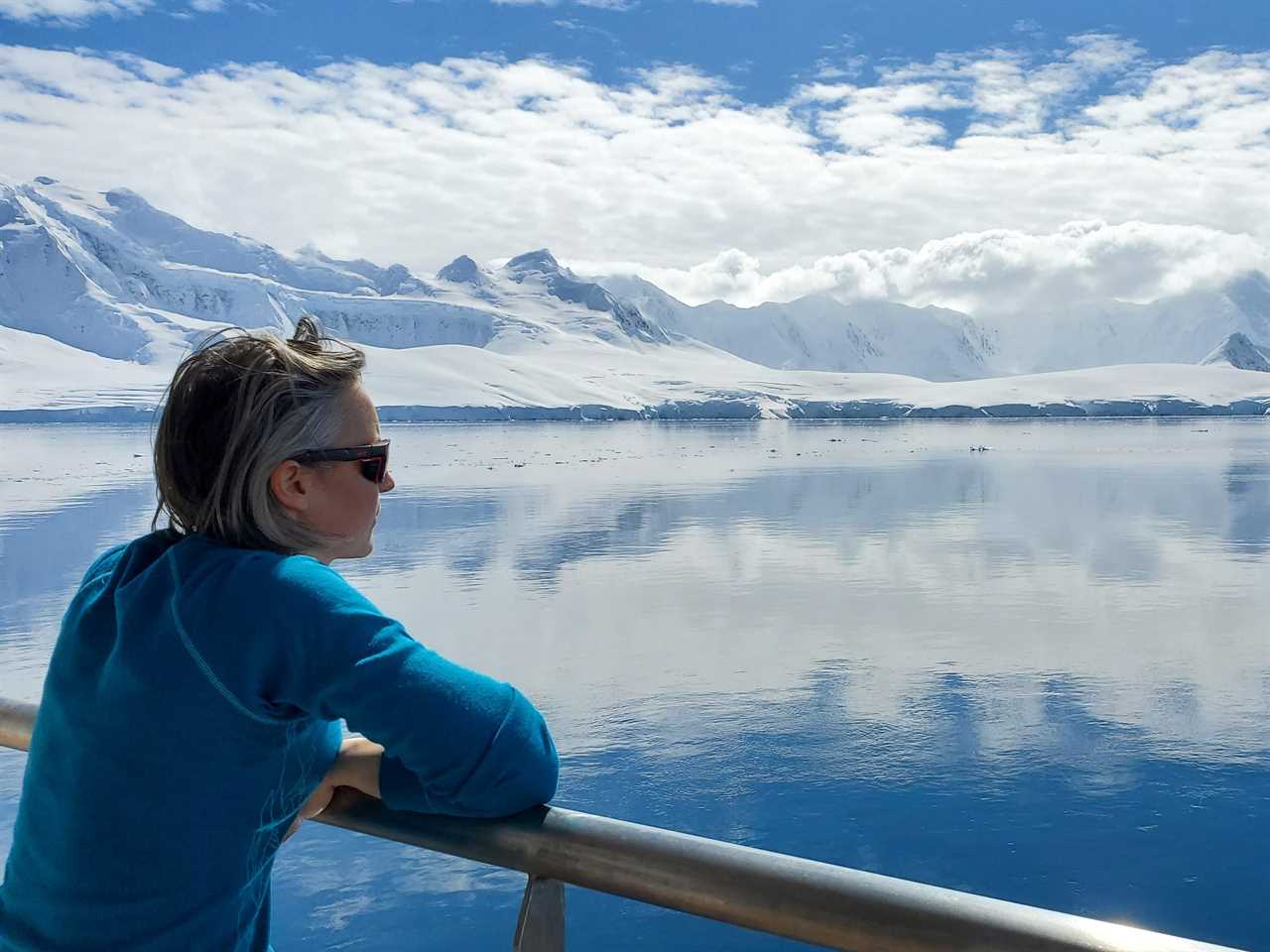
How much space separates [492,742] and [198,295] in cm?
Result: 14370

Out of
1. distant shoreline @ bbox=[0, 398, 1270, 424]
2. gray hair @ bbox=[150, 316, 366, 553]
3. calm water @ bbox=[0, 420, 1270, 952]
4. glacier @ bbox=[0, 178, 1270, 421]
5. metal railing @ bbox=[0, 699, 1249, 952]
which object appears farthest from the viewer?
glacier @ bbox=[0, 178, 1270, 421]

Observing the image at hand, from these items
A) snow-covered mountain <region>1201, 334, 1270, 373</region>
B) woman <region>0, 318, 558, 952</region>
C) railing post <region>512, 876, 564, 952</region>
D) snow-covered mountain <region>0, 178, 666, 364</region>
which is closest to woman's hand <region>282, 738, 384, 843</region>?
woman <region>0, 318, 558, 952</region>

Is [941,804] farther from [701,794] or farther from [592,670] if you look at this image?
[592,670]

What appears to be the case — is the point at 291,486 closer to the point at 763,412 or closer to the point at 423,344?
the point at 763,412

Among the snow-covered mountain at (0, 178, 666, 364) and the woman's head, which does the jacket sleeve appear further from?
the snow-covered mountain at (0, 178, 666, 364)

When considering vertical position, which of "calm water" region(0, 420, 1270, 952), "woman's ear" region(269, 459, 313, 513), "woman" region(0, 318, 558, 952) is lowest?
"calm water" region(0, 420, 1270, 952)

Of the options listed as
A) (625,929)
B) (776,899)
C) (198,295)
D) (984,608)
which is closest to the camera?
(776,899)

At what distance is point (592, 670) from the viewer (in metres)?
7.76

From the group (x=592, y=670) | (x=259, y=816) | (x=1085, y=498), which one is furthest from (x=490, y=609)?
(x=1085, y=498)

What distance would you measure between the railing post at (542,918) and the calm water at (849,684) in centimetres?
371

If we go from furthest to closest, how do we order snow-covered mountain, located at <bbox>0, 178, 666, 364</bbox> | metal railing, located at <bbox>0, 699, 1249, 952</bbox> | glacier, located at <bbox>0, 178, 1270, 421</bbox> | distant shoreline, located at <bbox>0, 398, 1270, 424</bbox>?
snow-covered mountain, located at <bbox>0, 178, 666, 364</bbox>, glacier, located at <bbox>0, 178, 1270, 421</bbox>, distant shoreline, located at <bbox>0, 398, 1270, 424</bbox>, metal railing, located at <bbox>0, 699, 1249, 952</bbox>

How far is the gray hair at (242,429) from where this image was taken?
106cm

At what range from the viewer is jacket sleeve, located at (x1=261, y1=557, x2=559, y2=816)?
37.2 inches

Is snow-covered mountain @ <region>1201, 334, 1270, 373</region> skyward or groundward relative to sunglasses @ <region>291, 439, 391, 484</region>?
skyward
